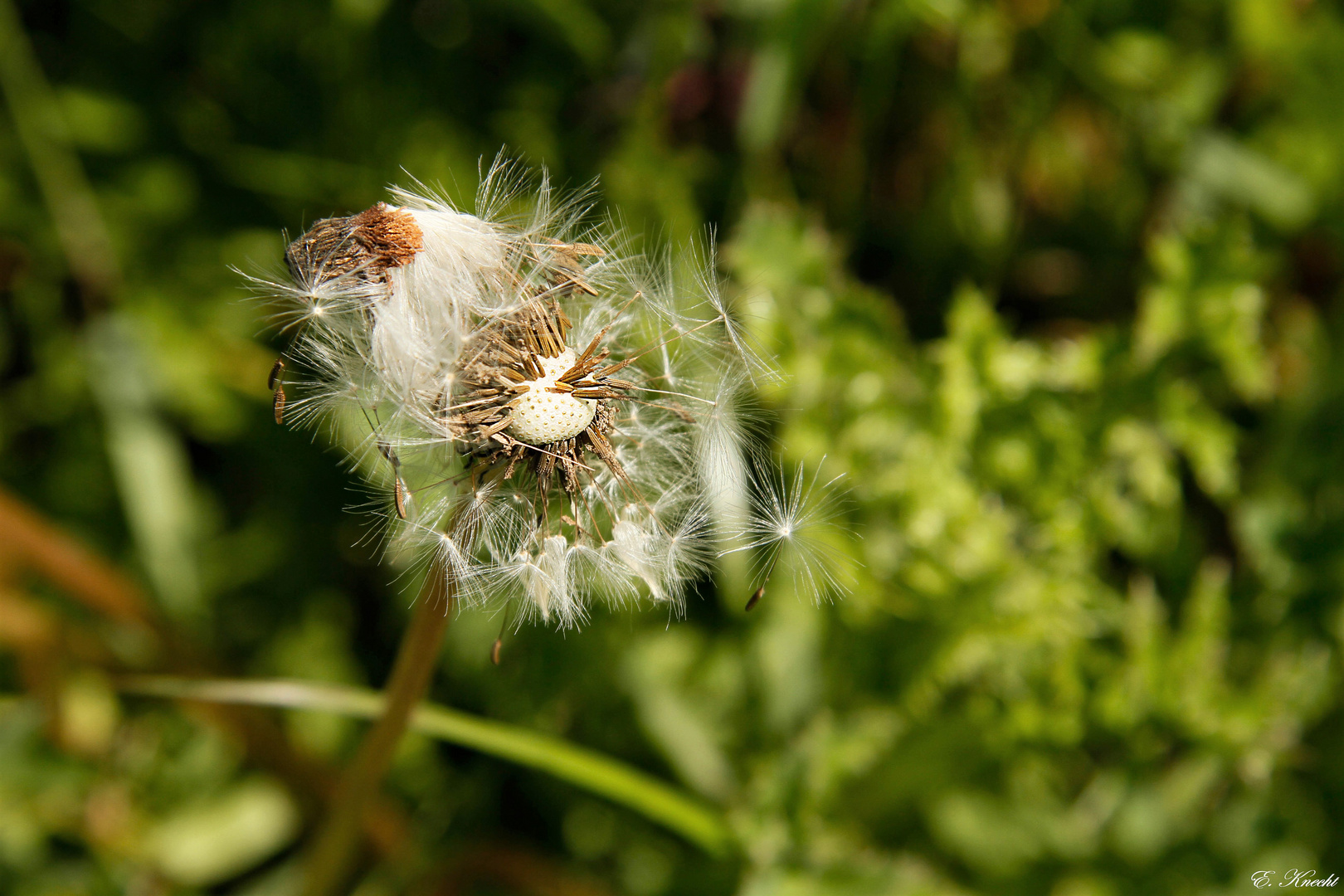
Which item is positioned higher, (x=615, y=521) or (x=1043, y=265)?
(x=1043, y=265)

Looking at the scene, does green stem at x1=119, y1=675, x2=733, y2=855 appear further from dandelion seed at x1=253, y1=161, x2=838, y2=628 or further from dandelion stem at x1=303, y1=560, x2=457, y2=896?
dandelion seed at x1=253, y1=161, x2=838, y2=628

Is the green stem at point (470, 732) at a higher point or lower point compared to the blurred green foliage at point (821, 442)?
lower

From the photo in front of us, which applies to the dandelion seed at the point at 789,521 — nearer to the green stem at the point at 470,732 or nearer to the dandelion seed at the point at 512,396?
the dandelion seed at the point at 512,396

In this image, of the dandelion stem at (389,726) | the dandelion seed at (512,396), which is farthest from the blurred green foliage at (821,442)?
the dandelion stem at (389,726)

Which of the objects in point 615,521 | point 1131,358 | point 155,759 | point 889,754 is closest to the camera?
point 615,521

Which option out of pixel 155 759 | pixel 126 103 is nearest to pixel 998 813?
pixel 155 759

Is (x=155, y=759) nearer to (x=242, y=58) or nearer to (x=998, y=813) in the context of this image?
(x=242, y=58)
